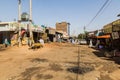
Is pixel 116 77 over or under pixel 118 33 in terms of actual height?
under

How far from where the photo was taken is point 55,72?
1162 centimetres

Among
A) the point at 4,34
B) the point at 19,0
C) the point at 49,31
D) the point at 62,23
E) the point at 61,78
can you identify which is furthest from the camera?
the point at 62,23

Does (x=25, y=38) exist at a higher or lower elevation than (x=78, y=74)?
higher

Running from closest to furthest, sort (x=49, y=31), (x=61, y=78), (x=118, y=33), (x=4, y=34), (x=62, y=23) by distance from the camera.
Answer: (x=61, y=78) < (x=118, y=33) < (x=4, y=34) < (x=49, y=31) < (x=62, y=23)

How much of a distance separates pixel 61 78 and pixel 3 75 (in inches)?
141

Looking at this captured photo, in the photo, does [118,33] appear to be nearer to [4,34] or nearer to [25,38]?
[25,38]

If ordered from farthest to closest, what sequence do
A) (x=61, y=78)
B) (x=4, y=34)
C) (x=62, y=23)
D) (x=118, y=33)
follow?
(x=62, y=23) < (x=4, y=34) < (x=118, y=33) < (x=61, y=78)

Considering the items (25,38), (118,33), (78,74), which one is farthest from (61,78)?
(25,38)

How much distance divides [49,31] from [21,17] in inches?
621

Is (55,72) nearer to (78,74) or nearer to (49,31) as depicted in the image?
(78,74)

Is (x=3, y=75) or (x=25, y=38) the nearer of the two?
(x=3, y=75)

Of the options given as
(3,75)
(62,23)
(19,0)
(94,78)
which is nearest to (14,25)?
(19,0)

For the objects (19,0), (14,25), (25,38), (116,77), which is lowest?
(116,77)

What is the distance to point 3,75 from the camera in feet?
37.0
